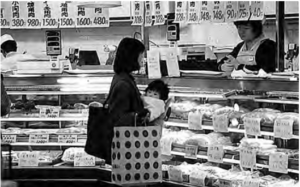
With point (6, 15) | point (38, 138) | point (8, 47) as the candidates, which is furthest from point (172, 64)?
point (8, 47)

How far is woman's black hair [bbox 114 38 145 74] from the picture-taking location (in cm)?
462

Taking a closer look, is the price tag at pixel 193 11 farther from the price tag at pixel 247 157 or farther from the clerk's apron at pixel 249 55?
the price tag at pixel 247 157

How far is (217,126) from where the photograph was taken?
4.68 meters

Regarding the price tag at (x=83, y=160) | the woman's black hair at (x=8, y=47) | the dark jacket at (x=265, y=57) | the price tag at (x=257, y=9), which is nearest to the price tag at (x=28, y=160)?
the price tag at (x=83, y=160)

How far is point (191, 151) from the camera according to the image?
493cm

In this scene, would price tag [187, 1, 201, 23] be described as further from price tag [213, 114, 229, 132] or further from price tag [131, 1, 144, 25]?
price tag [213, 114, 229, 132]

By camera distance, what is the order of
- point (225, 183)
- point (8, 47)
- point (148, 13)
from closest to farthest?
point (225, 183), point (148, 13), point (8, 47)

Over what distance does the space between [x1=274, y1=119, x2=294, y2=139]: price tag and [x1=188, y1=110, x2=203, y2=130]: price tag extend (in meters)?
0.80

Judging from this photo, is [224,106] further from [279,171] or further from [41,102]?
[41,102]

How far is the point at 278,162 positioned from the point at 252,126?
366 mm

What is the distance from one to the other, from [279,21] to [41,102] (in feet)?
8.87

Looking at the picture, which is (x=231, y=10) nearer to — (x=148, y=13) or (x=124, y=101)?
(x=148, y=13)

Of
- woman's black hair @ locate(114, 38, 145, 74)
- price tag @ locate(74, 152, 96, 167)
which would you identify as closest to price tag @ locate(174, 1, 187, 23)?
woman's black hair @ locate(114, 38, 145, 74)

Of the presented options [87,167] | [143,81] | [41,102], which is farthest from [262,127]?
[41,102]
